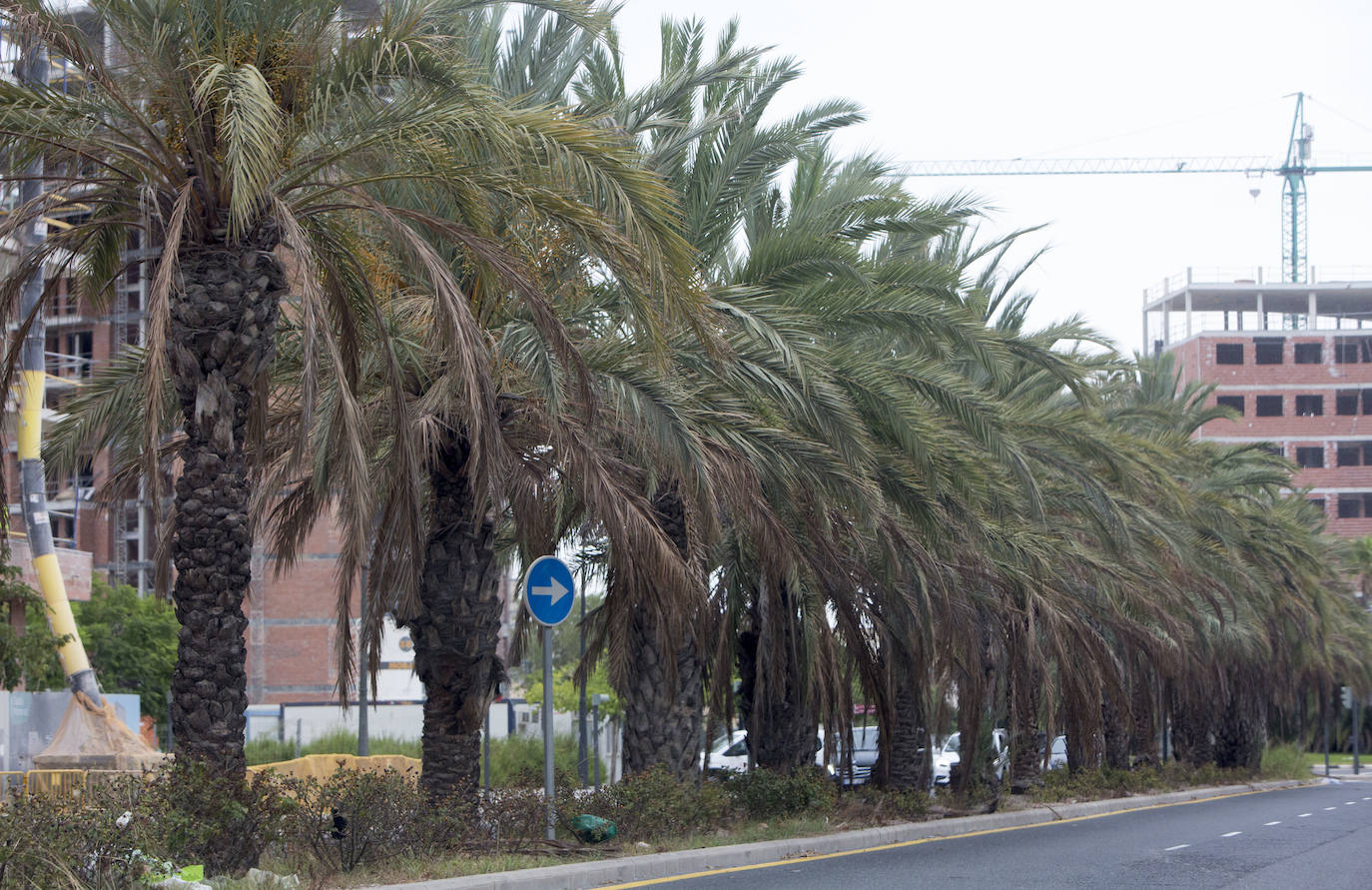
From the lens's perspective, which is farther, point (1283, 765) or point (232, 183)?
point (1283, 765)

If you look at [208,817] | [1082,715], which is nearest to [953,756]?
[1082,715]

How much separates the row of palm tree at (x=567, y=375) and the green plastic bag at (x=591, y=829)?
4.85ft

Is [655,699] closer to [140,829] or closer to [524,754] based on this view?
[140,829]

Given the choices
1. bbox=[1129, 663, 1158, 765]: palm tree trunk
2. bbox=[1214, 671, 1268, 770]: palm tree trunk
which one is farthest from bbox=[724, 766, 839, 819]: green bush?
bbox=[1214, 671, 1268, 770]: palm tree trunk

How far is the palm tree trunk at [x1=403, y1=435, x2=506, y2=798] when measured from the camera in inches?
596

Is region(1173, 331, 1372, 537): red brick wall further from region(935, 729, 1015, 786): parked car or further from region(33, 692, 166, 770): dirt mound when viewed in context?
region(33, 692, 166, 770): dirt mound

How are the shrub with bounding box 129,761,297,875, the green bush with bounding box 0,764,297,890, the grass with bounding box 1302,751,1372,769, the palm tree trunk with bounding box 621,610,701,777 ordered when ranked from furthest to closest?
the grass with bounding box 1302,751,1372,769 → the palm tree trunk with bounding box 621,610,701,777 → the shrub with bounding box 129,761,297,875 → the green bush with bounding box 0,764,297,890

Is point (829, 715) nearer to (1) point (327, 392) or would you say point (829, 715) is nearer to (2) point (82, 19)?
(1) point (327, 392)

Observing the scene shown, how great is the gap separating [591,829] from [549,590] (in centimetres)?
233

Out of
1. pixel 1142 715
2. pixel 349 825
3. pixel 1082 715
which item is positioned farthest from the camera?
pixel 1142 715

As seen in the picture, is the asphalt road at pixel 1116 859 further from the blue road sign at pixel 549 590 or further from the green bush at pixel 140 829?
the green bush at pixel 140 829

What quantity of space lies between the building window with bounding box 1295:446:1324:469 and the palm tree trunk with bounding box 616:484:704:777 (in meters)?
95.4

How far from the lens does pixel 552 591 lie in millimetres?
14531

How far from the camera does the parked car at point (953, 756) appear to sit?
1016 inches
